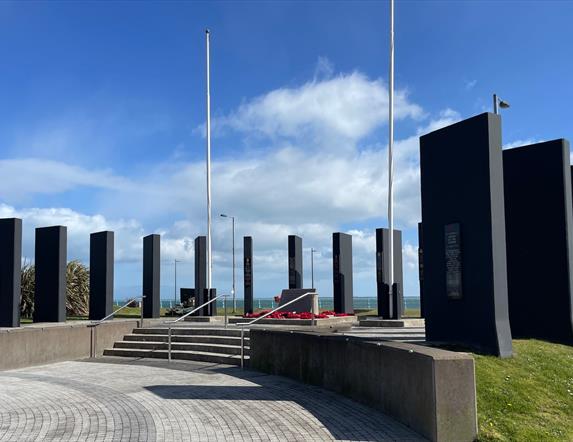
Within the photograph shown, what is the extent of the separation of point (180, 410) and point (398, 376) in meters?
3.21

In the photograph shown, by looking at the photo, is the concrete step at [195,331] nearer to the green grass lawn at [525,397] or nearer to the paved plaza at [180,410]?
the paved plaza at [180,410]

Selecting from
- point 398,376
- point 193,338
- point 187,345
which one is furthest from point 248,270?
point 398,376

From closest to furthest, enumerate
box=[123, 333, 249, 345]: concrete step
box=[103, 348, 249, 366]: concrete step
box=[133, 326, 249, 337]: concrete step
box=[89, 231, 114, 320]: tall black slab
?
box=[103, 348, 249, 366]: concrete step → box=[123, 333, 249, 345]: concrete step → box=[133, 326, 249, 337]: concrete step → box=[89, 231, 114, 320]: tall black slab

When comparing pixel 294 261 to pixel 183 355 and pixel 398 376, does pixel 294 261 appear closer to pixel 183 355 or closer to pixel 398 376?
pixel 183 355

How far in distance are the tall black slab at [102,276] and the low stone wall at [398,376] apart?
15.9 metres

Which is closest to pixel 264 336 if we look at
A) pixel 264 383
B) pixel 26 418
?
pixel 264 383

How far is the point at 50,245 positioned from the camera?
25.2m

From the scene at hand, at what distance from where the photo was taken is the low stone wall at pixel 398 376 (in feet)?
23.9

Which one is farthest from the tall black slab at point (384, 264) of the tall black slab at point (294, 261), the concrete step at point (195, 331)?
the concrete step at point (195, 331)

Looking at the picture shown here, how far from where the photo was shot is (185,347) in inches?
631

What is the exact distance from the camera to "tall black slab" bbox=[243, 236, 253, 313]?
3475cm

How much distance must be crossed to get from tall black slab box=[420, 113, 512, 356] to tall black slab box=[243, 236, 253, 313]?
21679mm

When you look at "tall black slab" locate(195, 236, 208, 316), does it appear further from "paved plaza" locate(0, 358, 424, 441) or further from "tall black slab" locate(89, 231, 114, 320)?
"paved plaza" locate(0, 358, 424, 441)

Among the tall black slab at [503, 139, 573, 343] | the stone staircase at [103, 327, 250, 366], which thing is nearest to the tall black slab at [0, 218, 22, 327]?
the stone staircase at [103, 327, 250, 366]
